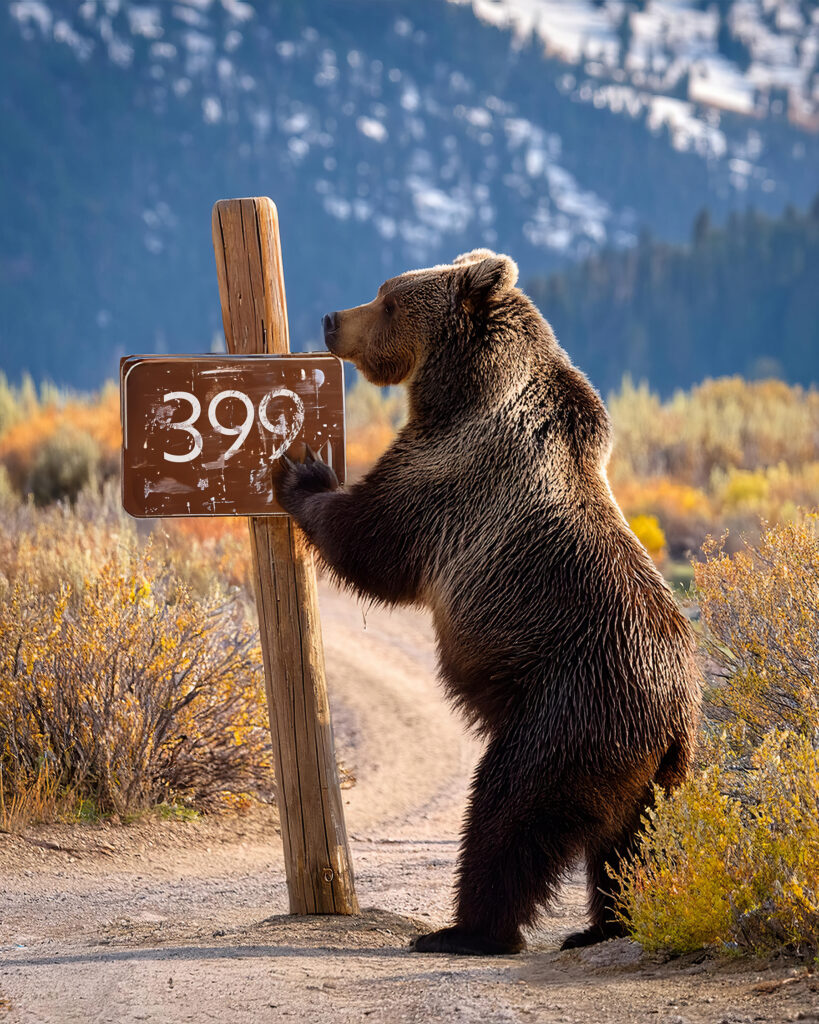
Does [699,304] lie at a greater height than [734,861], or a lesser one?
greater

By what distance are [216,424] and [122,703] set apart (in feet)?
8.46

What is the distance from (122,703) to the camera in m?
6.93

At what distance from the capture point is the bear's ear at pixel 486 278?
4.93 m

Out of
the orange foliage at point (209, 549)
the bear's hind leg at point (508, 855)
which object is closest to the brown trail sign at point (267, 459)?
the bear's hind leg at point (508, 855)

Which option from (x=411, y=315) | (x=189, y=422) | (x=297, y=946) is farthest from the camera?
(x=411, y=315)

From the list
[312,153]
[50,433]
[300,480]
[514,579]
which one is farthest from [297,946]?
[312,153]

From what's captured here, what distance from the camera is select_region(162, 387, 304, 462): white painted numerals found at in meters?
4.88

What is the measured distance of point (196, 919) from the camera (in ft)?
18.2

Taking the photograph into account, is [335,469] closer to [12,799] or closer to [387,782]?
[12,799]

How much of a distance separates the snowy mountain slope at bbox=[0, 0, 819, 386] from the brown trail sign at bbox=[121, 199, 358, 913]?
67.4 m

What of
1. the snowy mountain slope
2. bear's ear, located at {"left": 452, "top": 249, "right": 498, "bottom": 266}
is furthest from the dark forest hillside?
bear's ear, located at {"left": 452, "top": 249, "right": 498, "bottom": 266}

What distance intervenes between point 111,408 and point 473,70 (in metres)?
103

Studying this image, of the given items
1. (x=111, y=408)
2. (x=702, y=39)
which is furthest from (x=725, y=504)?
(x=702, y=39)

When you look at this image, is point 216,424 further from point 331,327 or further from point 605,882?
point 605,882
